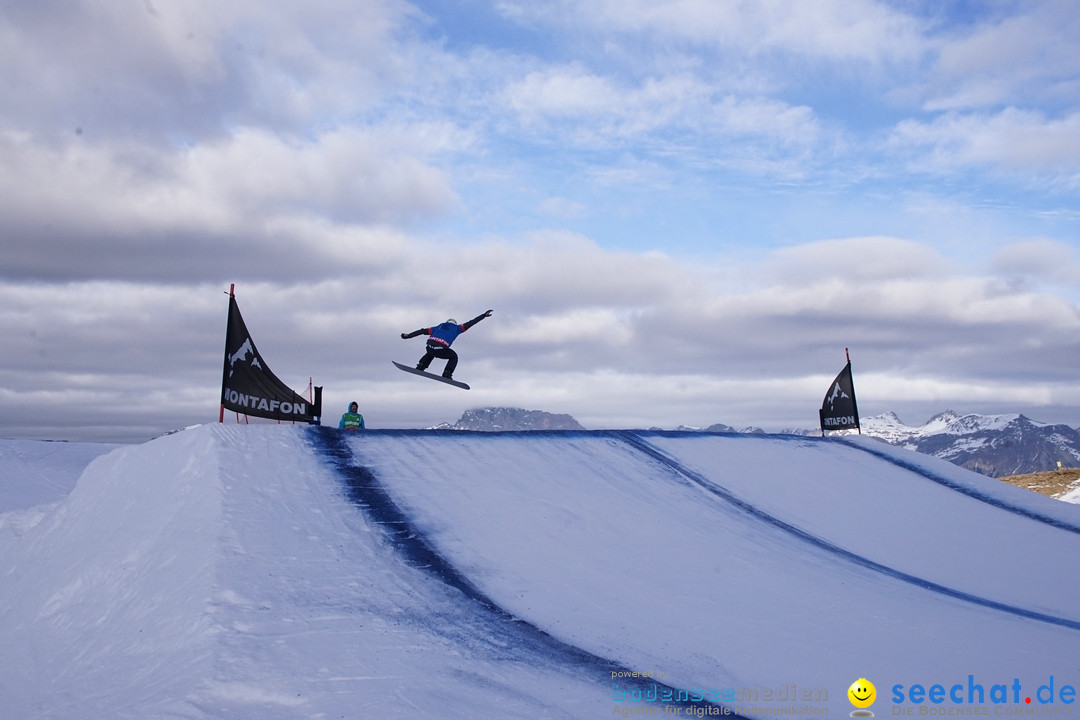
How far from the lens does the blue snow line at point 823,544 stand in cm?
1079

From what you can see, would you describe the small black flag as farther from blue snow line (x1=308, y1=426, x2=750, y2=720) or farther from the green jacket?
blue snow line (x1=308, y1=426, x2=750, y2=720)

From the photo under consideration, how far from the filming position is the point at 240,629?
6.87m

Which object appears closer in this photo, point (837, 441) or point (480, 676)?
point (480, 676)

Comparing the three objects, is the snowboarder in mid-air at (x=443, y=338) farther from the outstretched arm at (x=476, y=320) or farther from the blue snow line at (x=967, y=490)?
the blue snow line at (x=967, y=490)

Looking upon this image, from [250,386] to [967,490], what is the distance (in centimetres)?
1614

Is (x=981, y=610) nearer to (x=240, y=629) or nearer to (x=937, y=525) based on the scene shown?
(x=937, y=525)

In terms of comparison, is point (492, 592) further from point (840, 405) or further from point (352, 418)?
point (840, 405)

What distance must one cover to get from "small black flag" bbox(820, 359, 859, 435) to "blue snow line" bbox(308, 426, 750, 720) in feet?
51.0

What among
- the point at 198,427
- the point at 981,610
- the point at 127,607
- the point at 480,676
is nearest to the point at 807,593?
the point at 981,610

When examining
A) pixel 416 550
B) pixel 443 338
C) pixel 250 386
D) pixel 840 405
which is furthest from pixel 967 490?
pixel 250 386

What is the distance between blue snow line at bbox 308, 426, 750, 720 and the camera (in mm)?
7199

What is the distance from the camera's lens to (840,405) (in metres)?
23.1

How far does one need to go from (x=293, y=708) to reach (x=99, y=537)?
19.2ft

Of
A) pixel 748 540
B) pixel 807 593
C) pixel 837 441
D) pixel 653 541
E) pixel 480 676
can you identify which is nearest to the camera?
pixel 480 676
